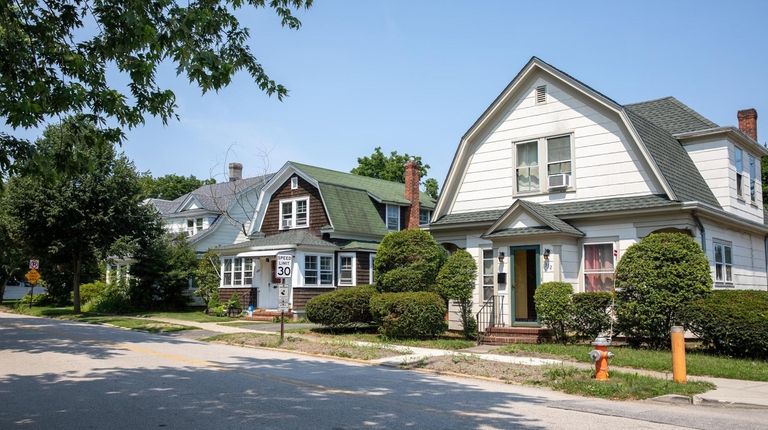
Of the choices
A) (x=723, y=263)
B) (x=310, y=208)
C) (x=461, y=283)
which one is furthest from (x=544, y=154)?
(x=310, y=208)

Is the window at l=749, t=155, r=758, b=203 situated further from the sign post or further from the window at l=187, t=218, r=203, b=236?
the window at l=187, t=218, r=203, b=236

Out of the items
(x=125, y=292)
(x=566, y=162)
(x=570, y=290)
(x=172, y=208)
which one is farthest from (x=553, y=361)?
(x=172, y=208)

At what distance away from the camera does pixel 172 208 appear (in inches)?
1939

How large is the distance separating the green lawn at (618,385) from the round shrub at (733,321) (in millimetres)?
3518

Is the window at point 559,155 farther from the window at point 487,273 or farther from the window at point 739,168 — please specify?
the window at point 739,168

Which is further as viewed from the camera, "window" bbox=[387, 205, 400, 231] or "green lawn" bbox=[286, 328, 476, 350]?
"window" bbox=[387, 205, 400, 231]

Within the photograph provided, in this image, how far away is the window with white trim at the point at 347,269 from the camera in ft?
105

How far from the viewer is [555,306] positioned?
58.0 ft

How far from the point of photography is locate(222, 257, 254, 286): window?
32.6 metres

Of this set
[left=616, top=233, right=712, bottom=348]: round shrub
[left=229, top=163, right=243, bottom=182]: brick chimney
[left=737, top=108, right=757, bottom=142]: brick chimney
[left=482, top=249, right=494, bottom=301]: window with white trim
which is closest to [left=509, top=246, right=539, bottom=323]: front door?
[left=482, top=249, right=494, bottom=301]: window with white trim

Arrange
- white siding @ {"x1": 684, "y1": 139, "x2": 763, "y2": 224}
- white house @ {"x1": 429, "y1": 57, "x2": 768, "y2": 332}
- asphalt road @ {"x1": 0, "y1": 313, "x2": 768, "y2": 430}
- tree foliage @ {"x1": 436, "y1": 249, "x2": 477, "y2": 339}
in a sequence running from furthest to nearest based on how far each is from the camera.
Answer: tree foliage @ {"x1": 436, "y1": 249, "x2": 477, "y2": 339} < white siding @ {"x1": 684, "y1": 139, "x2": 763, "y2": 224} < white house @ {"x1": 429, "y1": 57, "x2": 768, "y2": 332} < asphalt road @ {"x1": 0, "y1": 313, "x2": 768, "y2": 430}

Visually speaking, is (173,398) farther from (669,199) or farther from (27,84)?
(669,199)

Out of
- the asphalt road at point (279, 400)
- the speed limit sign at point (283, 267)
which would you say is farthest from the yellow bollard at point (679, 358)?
the speed limit sign at point (283, 267)

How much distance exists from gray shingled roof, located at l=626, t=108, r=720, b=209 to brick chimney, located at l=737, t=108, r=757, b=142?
21.4 ft
